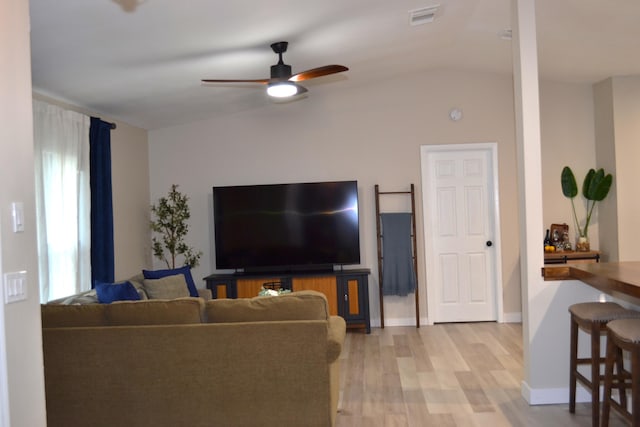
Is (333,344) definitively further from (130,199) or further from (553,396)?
(130,199)

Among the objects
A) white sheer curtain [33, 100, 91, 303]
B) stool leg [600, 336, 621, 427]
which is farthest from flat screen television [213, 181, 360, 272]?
stool leg [600, 336, 621, 427]

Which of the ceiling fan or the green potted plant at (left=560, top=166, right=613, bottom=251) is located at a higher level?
the ceiling fan

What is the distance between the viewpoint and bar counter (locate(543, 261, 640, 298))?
10.3 ft

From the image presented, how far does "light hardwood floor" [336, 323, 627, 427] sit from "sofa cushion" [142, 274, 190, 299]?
1.73 m

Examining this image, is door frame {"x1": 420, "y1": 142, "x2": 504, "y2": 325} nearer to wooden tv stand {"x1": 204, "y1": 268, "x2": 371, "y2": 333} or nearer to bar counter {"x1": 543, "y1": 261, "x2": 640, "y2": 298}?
wooden tv stand {"x1": 204, "y1": 268, "x2": 371, "y2": 333}

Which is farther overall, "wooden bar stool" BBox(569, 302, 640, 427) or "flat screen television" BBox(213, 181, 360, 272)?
"flat screen television" BBox(213, 181, 360, 272)

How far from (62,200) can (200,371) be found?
2306mm

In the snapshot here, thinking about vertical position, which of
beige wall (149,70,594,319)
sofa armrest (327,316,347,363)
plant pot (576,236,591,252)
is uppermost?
beige wall (149,70,594,319)

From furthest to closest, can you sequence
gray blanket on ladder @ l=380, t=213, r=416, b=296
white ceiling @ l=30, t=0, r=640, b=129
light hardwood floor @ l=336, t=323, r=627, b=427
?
1. gray blanket on ladder @ l=380, t=213, r=416, b=296
2. light hardwood floor @ l=336, t=323, r=627, b=427
3. white ceiling @ l=30, t=0, r=640, b=129

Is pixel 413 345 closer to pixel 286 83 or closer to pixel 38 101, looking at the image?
pixel 286 83

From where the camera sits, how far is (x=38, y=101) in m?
4.57

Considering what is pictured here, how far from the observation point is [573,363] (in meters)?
3.76

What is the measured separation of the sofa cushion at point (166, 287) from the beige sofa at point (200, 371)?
1.98 m

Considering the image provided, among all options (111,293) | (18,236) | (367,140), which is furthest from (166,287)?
(18,236)
